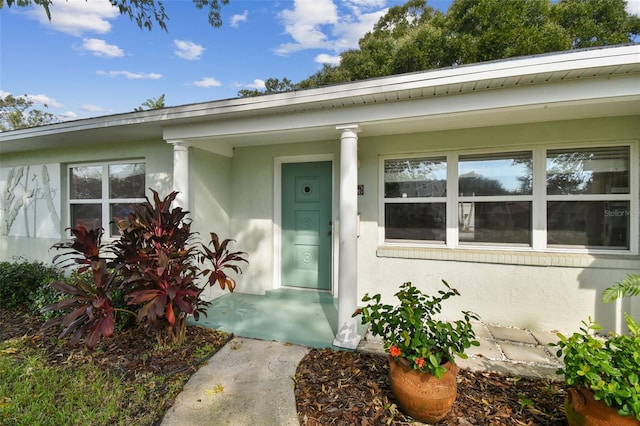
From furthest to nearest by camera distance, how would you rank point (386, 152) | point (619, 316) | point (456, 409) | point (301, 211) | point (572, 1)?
point (572, 1) → point (301, 211) → point (386, 152) → point (619, 316) → point (456, 409)

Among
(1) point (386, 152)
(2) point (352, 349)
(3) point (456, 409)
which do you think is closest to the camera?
(3) point (456, 409)

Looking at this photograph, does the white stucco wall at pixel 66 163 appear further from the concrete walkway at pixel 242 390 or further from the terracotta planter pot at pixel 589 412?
the terracotta planter pot at pixel 589 412

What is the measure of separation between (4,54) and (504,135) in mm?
7849

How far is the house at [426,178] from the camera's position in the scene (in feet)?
8.84

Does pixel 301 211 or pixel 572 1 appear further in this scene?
pixel 572 1

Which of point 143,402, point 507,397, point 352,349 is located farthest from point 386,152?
point 143,402

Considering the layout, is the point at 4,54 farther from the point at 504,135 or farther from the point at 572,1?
the point at 572,1

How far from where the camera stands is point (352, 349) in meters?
2.87

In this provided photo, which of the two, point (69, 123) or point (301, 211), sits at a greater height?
point (69, 123)

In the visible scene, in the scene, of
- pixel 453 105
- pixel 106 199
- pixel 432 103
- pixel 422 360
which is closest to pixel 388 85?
pixel 432 103

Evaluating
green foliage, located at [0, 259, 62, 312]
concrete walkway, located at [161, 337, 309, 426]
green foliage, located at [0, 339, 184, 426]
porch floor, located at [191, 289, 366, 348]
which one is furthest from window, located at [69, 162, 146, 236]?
concrete walkway, located at [161, 337, 309, 426]

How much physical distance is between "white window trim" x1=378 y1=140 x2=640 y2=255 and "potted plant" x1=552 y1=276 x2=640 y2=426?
180 centimetres

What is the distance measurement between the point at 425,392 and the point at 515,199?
2.71 m

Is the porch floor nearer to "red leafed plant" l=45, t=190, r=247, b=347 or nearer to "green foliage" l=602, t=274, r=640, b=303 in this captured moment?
"red leafed plant" l=45, t=190, r=247, b=347
